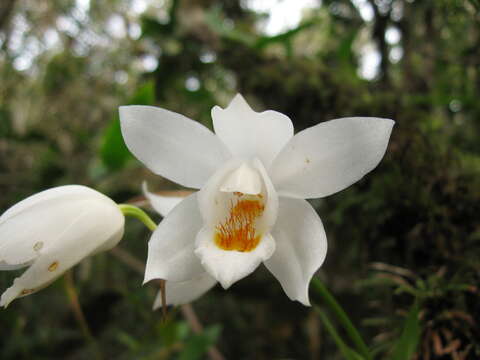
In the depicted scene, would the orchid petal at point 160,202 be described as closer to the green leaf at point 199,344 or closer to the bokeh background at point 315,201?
the bokeh background at point 315,201

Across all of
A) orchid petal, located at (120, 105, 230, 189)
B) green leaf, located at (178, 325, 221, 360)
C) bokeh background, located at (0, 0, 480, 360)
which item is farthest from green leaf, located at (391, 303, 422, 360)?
green leaf, located at (178, 325, 221, 360)

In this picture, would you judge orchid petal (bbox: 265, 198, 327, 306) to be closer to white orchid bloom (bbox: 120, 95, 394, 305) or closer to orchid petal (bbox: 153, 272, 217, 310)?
Result: white orchid bloom (bbox: 120, 95, 394, 305)

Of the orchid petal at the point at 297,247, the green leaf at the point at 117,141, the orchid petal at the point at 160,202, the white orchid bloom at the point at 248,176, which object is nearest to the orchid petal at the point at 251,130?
the white orchid bloom at the point at 248,176

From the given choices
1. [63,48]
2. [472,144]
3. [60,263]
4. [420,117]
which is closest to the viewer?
[60,263]

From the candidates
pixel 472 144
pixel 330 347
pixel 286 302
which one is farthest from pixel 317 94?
pixel 330 347

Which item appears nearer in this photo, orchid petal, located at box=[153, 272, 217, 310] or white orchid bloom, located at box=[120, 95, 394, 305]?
white orchid bloom, located at box=[120, 95, 394, 305]

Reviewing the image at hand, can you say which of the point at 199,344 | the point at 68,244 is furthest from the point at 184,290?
the point at 199,344

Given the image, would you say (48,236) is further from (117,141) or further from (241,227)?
(117,141)

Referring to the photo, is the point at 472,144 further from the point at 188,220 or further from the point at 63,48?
the point at 63,48
